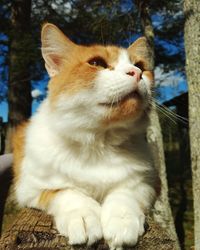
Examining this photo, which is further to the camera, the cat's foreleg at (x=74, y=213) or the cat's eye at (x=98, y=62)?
the cat's eye at (x=98, y=62)

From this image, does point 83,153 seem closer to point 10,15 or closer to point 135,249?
point 135,249

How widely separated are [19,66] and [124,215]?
14.8ft

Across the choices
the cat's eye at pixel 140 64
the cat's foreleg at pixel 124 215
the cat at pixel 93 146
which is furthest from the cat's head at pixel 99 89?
the cat's foreleg at pixel 124 215

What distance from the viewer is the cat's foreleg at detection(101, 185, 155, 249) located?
3.80 ft

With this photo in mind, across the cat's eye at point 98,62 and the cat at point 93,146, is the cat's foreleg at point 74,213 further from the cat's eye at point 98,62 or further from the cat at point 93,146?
the cat's eye at point 98,62

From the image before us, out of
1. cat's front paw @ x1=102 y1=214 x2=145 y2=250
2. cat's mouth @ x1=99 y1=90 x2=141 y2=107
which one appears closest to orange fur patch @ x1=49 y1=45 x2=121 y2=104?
cat's mouth @ x1=99 y1=90 x2=141 y2=107

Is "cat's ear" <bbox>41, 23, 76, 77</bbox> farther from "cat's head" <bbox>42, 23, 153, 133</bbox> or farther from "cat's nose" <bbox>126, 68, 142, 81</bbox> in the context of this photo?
"cat's nose" <bbox>126, 68, 142, 81</bbox>

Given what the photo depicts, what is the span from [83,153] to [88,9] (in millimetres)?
4458

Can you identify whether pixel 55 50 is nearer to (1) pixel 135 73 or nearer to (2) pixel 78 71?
(2) pixel 78 71

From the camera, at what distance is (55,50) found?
1.98 metres

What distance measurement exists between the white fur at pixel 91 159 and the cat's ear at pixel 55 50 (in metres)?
0.30

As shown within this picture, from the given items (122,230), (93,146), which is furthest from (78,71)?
(122,230)

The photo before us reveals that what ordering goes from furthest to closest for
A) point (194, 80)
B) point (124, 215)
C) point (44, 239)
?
point (194, 80)
point (124, 215)
point (44, 239)

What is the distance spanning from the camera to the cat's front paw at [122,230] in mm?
1153
